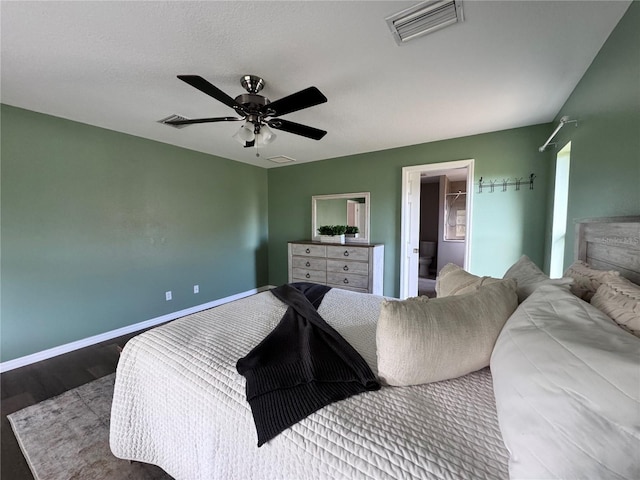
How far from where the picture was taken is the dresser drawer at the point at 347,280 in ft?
11.9

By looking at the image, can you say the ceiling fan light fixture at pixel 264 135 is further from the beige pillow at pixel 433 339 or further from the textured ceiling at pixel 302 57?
the beige pillow at pixel 433 339

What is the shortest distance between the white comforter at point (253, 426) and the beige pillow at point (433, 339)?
0.07 meters

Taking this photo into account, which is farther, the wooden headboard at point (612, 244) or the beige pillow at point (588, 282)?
the wooden headboard at point (612, 244)

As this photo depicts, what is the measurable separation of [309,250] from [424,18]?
3.08 metres

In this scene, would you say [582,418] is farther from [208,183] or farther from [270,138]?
[208,183]

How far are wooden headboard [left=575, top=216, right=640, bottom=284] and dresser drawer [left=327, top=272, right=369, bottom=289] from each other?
2.29 meters

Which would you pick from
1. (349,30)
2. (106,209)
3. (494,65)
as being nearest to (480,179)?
(494,65)

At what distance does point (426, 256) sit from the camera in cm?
593

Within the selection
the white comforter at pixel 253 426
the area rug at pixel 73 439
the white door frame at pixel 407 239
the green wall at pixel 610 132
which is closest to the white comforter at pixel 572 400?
the white comforter at pixel 253 426

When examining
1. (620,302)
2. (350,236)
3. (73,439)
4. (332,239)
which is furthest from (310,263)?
(620,302)

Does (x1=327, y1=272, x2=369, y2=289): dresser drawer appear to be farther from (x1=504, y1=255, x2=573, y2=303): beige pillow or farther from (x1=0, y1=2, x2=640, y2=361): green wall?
(x1=504, y1=255, x2=573, y2=303): beige pillow

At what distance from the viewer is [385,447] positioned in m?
0.69

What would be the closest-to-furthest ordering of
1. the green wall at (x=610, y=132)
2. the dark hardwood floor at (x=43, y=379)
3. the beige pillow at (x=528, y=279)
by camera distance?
1. the beige pillow at (x=528, y=279)
2. the green wall at (x=610, y=132)
3. the dark hardwood floor at (x=43, y=379)

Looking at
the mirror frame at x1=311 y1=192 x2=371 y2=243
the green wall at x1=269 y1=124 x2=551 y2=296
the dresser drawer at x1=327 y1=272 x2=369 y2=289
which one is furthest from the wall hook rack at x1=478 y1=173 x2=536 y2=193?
the dresser drawer at x1=327 y1=272 x2=369 y2=289
